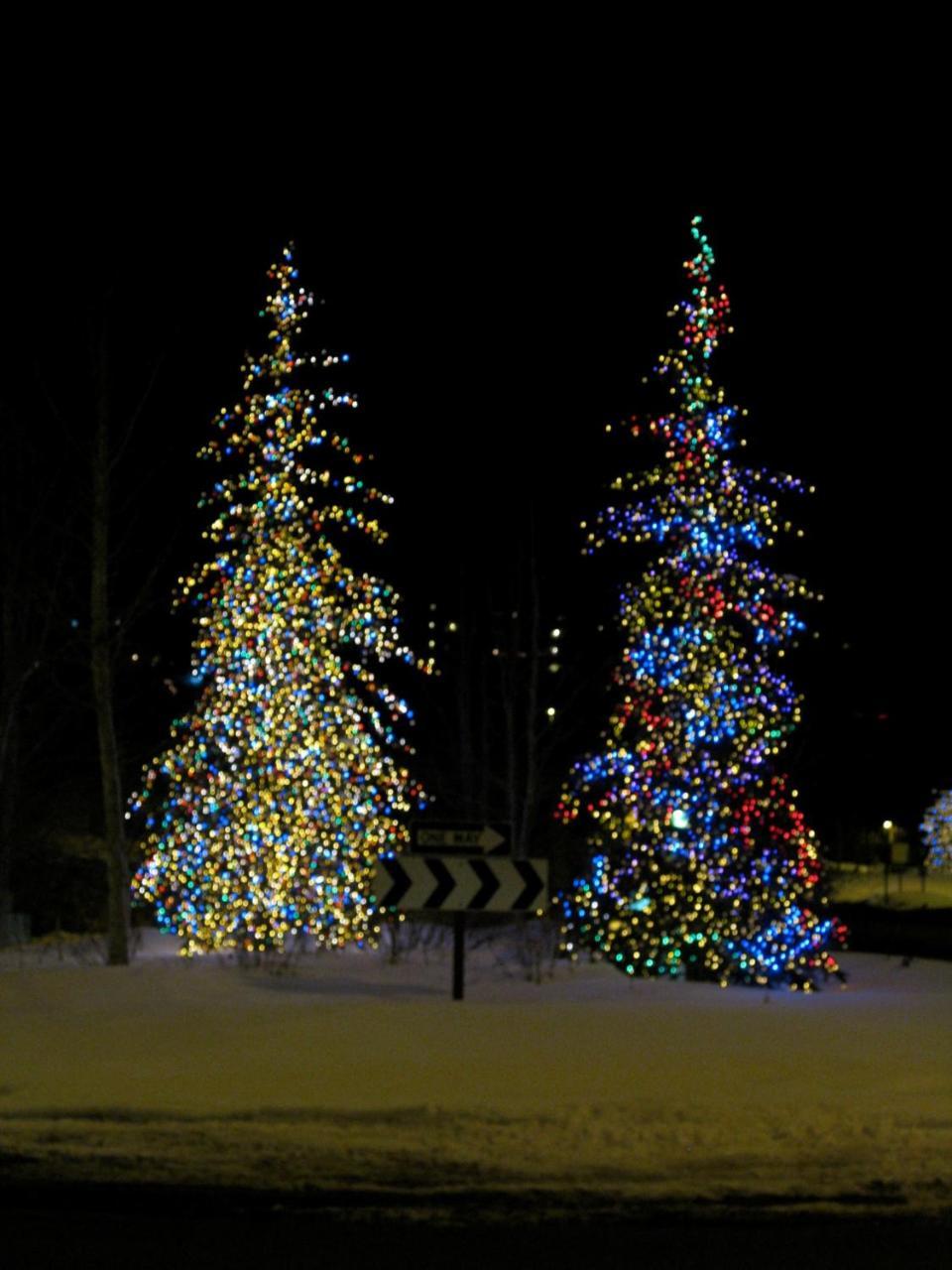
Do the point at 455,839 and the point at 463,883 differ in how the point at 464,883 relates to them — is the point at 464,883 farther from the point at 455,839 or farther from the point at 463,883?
the point at 455,839

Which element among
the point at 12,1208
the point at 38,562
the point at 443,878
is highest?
the point at 38,562

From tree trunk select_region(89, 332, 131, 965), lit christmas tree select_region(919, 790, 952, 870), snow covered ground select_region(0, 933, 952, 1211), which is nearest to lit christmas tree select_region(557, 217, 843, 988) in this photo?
snow covered ground select_region(0, 933, 952, 1211)

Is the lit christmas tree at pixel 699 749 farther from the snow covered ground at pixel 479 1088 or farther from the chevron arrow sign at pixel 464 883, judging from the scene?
the chevron arrow sign at pixel 464 883

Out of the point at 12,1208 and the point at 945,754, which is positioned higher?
the point at 945,754

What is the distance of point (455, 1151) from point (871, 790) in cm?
5548

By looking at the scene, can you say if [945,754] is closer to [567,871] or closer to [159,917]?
[567,871]

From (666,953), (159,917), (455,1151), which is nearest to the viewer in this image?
(455,1151)

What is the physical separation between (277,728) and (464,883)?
5.16m

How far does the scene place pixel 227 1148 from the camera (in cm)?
955

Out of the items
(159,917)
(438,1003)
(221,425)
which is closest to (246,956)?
(159,917)

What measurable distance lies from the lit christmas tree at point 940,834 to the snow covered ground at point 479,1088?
126 feet

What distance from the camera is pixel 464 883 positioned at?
15008 mm

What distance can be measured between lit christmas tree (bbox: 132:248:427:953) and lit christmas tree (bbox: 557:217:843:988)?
2.61 m

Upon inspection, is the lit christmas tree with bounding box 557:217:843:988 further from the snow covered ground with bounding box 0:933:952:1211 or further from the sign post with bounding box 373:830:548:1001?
the sign post with bounding box 373:830:548:1001
